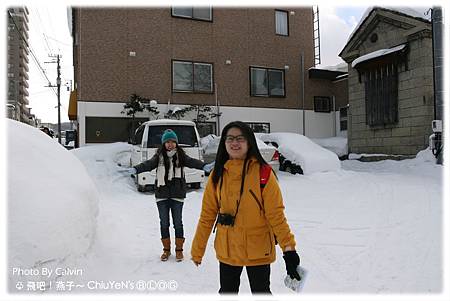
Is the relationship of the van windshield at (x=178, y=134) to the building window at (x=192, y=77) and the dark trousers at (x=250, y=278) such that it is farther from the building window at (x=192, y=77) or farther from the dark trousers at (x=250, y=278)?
the building window at (x=192, y=77)

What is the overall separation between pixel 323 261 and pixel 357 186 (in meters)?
5.20

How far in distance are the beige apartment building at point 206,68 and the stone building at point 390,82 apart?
3.69 m

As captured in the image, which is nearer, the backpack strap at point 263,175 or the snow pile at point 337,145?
the backpack strap at point 263,175

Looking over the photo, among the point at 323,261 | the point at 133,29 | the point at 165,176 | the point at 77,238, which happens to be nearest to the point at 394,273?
the point at 323,261

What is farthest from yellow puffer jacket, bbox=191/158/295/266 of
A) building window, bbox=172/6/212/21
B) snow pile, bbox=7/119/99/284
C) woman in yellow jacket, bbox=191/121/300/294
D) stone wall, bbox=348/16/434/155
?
building window, bbox=172/6/212/21

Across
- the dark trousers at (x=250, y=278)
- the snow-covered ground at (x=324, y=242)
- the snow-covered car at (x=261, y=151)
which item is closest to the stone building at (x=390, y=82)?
the snow-covered ground at (x=324, y=242)

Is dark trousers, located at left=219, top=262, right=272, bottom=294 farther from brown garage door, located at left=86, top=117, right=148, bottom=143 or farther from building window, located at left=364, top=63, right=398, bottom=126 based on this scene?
brown garage door, located at left=86, top=117, right=148, bottom=143

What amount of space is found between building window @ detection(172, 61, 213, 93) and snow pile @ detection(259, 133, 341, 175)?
484 cm

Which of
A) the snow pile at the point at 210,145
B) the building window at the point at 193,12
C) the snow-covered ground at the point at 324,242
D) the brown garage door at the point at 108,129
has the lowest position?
the snow-covered ground at the point at 324,242

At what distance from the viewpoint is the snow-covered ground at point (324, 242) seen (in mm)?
3799

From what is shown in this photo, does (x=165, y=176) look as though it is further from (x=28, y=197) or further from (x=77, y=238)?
(x=28, y=197)

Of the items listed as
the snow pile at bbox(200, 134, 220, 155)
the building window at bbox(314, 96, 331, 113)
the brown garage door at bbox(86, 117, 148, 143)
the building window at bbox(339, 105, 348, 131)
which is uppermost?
the building window at bbox(314, 96, 331, 113)

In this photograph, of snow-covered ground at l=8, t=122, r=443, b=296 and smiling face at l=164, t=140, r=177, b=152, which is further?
smiling face at l=164, t=140, r=177, b=152

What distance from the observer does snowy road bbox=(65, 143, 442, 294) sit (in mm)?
3875
